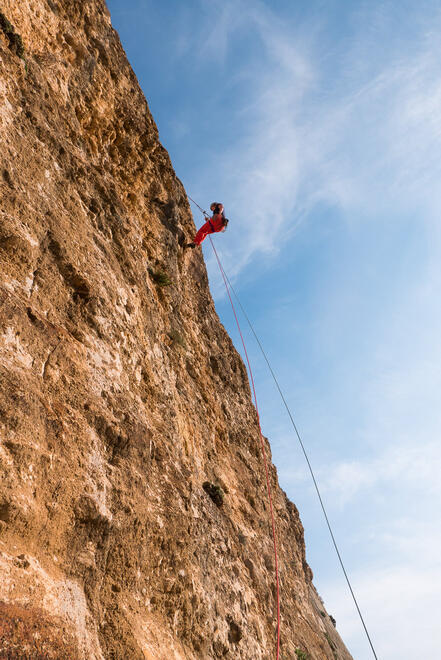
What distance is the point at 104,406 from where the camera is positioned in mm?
6094

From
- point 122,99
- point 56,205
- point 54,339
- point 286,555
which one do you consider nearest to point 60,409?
point 54,339

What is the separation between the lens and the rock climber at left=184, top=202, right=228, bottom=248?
13164mm

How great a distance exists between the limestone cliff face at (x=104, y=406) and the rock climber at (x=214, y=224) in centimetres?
112

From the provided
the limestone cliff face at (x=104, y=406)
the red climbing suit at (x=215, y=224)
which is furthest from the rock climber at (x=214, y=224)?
the limestone cliff face at (x=104, y=406)

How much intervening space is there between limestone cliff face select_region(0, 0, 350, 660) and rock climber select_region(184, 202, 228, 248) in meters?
1.12

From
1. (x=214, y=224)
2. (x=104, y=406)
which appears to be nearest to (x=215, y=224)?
(x=214, y=224)

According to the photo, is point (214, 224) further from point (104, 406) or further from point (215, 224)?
point (104, 406)

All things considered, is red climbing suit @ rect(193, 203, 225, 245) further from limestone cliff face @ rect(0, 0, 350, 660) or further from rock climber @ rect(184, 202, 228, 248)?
limestone cliff face @ rect(0, 0, 350, 660)

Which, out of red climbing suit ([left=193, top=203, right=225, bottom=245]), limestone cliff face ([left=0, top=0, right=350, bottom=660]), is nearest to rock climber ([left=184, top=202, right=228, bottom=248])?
red climbing suit ([left=193, top=203, right=225, bottom=245])

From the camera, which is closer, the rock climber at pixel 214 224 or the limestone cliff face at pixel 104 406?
the limestone cliff face at pixel 104 406

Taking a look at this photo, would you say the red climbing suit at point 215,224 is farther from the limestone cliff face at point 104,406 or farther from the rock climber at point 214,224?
the limestone cliff face at point 104,406

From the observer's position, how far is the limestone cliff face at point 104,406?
4.52 metres

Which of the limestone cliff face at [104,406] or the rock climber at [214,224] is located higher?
the rock climber at [214,224]

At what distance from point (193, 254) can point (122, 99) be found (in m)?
4.53
